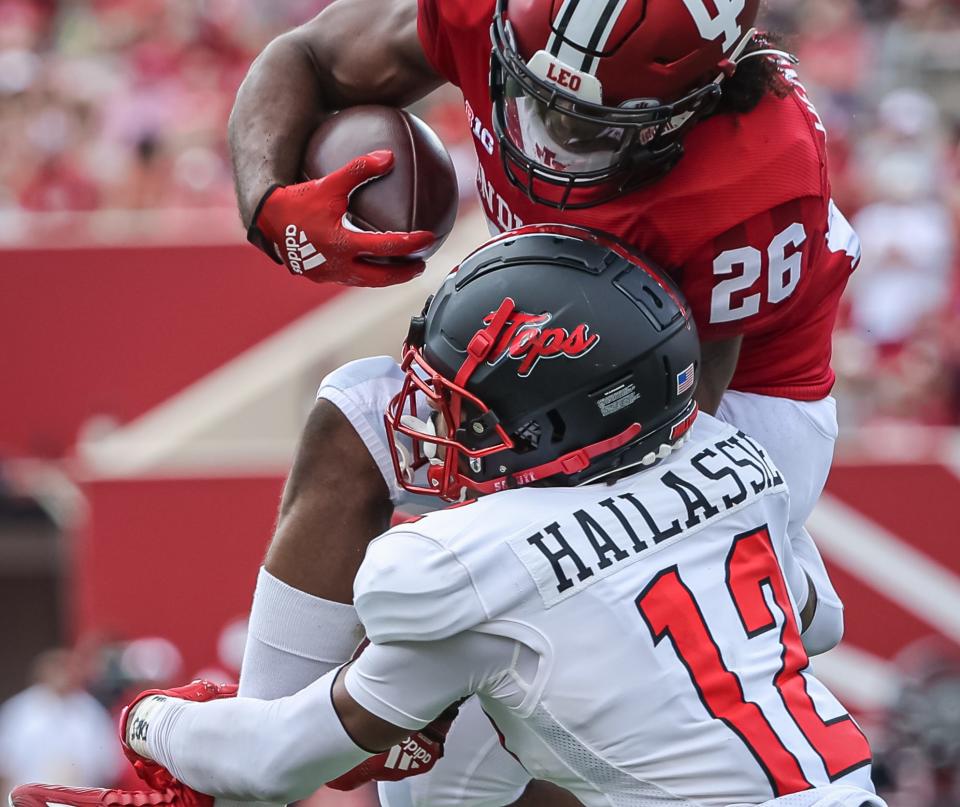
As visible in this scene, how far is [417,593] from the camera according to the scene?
229cm

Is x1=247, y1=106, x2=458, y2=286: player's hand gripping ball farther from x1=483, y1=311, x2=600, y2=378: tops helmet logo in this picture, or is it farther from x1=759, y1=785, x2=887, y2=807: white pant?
x1=759, y1=785, x2=887, y2=807: white pant

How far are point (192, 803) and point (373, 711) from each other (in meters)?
0.43

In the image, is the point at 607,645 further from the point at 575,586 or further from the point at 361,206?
the point at 361,206

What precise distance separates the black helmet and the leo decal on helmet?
0.13 metres

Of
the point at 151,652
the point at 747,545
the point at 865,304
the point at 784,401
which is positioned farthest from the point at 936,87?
the point at 747,545

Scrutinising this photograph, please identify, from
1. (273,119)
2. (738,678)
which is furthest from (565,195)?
(738,678)

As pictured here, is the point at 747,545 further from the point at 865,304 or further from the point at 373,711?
the point at 865,304

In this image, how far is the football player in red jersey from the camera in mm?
2510

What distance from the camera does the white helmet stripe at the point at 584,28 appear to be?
8.08 feet

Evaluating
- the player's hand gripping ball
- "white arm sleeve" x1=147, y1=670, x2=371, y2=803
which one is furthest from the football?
"white arm sleeve" x1=147, y1=670, x2=371, y2=803

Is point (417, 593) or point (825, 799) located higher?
point (417, 593)

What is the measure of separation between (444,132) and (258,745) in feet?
21.6

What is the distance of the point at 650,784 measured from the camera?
2.34 metres

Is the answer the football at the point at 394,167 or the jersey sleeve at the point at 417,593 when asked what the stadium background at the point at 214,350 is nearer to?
the football at the point at 394,167
